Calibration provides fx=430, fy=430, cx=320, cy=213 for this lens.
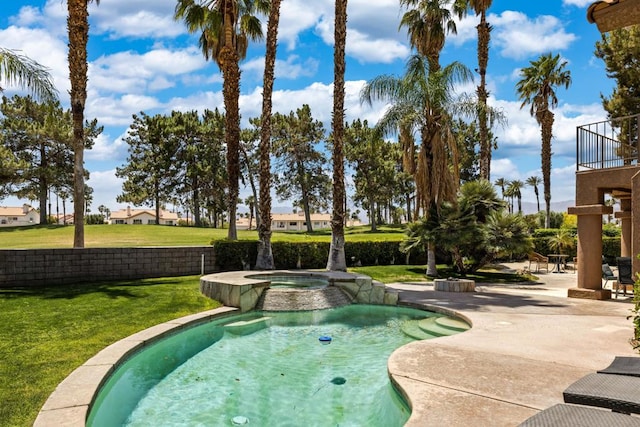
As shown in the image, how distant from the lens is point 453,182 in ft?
61.3

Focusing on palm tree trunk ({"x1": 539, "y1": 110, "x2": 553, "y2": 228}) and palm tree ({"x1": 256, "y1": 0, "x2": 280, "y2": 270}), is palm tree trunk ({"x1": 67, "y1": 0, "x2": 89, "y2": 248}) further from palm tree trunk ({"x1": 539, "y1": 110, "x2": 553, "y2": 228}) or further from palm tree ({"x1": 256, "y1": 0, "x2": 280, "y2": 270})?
palm tree trunk ({"x1": 539, "y1": 110, "x2": 553, "y2": 228})

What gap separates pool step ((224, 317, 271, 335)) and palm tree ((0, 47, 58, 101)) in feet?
31.1

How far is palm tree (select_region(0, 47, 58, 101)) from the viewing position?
12.5m

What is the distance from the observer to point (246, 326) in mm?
10148

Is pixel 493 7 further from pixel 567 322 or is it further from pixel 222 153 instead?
pixel 222 153

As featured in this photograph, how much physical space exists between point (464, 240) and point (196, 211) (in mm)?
37368

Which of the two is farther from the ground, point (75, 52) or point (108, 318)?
point (75, 52)

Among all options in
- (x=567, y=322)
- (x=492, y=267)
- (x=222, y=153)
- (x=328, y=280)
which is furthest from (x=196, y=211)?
(x=567, y=322)

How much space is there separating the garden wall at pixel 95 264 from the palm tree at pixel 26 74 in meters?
4.87

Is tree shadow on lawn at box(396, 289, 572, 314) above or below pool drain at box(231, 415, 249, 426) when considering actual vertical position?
above

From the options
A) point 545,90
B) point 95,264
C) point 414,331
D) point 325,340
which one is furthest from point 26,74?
point 545,90

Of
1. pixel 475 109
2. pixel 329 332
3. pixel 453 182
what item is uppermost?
pixel 475 109

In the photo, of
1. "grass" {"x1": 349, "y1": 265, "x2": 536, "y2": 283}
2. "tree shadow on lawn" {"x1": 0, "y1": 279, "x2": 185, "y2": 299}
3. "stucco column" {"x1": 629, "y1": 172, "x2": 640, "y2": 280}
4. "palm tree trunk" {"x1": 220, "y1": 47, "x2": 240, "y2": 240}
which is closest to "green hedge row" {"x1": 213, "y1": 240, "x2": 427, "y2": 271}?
"grass" {"x1": 349, "y1": 265, "x2": 536, "y2": 283}

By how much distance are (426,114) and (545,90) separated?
22.6 meters
